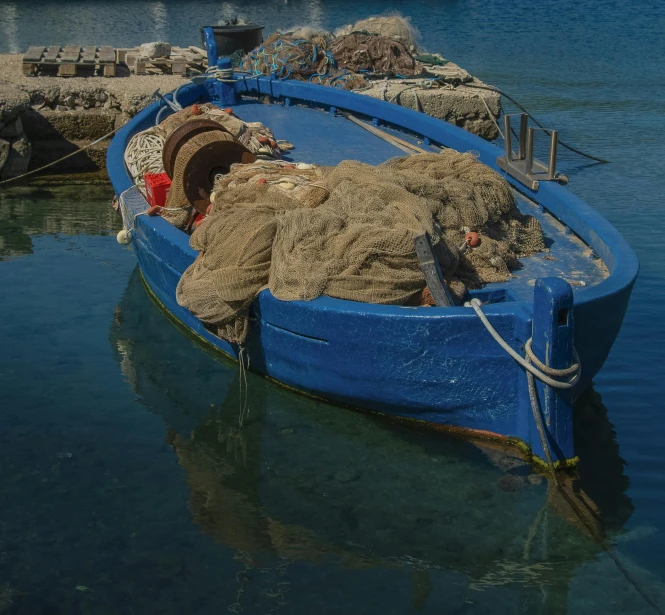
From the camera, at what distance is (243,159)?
662 cm

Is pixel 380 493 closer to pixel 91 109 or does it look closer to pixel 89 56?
pixel 91 109

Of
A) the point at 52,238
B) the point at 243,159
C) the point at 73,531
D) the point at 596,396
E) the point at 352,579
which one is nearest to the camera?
the point at 352,579

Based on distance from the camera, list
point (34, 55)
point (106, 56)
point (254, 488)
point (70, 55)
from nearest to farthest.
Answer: point (254, 488) < point (34, 55) < point (70, 55) < point (106, 56)

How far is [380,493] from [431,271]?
4.07 feet

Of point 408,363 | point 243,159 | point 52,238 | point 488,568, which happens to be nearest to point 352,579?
point 488,568

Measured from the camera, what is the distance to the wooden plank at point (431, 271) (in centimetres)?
491

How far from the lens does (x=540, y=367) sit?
4.53m

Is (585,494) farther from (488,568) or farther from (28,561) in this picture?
(28,561)

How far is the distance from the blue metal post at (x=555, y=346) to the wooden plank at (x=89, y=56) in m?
9.41

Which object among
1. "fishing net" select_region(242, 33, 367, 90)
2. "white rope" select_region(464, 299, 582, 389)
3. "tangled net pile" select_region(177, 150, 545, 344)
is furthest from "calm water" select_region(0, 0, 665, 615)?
"fishing net" select_region(242, 33, 367, 90)

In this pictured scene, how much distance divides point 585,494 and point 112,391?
318cm

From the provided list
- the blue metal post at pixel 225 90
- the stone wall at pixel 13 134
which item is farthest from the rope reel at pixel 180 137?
the stone wall at pixel 13 134

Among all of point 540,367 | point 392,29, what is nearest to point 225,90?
point 392,29

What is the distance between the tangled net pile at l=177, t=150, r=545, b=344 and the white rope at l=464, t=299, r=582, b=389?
1.64 ft
